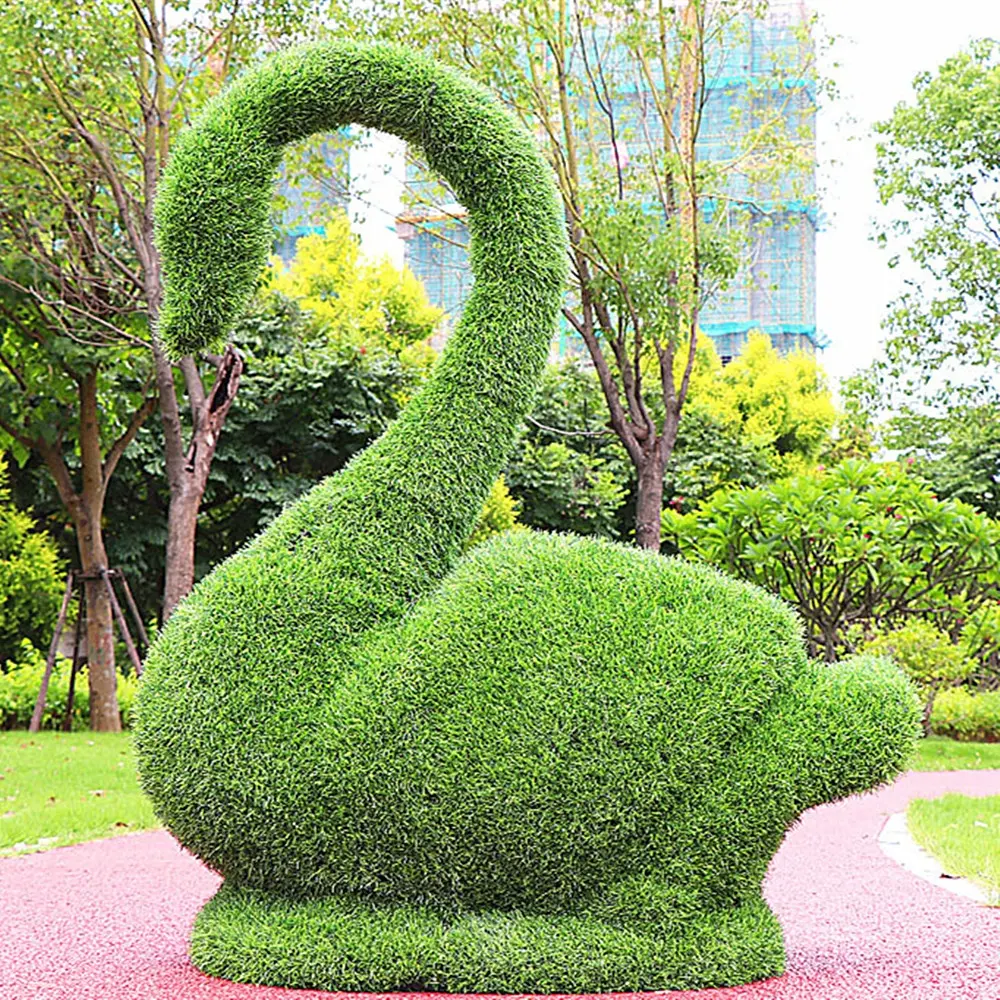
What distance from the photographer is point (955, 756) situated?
13.2 meters

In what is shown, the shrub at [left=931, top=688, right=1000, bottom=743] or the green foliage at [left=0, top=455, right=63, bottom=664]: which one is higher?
the green foliage at [left=0, top=455, right=63, bottom=664]

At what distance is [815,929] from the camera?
485cm

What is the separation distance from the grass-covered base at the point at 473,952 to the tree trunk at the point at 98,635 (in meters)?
10.3

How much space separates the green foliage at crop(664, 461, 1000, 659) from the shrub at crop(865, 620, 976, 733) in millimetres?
586

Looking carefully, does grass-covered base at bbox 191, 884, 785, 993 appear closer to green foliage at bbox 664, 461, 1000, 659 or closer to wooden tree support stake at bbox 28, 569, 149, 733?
green foliage at bbox 664, 461, 1000, 659

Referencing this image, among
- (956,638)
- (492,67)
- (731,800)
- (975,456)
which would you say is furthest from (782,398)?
(731,800)

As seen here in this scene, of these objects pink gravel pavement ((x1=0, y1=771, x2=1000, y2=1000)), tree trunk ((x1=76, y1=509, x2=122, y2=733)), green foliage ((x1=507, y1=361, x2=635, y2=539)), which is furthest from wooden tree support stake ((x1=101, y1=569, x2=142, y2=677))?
green foliage ((x1=507, y1=361, x2=635, y2=539))

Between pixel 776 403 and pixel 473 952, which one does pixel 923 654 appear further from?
pixel 776 403

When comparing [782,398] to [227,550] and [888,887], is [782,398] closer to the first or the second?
[227,550]

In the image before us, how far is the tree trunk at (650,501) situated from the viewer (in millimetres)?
12281

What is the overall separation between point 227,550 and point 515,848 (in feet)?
52.6

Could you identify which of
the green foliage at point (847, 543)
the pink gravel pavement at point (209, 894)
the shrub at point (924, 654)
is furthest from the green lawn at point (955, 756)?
the pink gravel pavement at point (209, 894)

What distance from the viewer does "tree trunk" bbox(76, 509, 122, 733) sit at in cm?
1364

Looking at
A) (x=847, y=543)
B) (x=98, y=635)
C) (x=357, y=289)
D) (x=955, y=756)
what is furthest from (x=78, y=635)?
(x=357, y=289)
